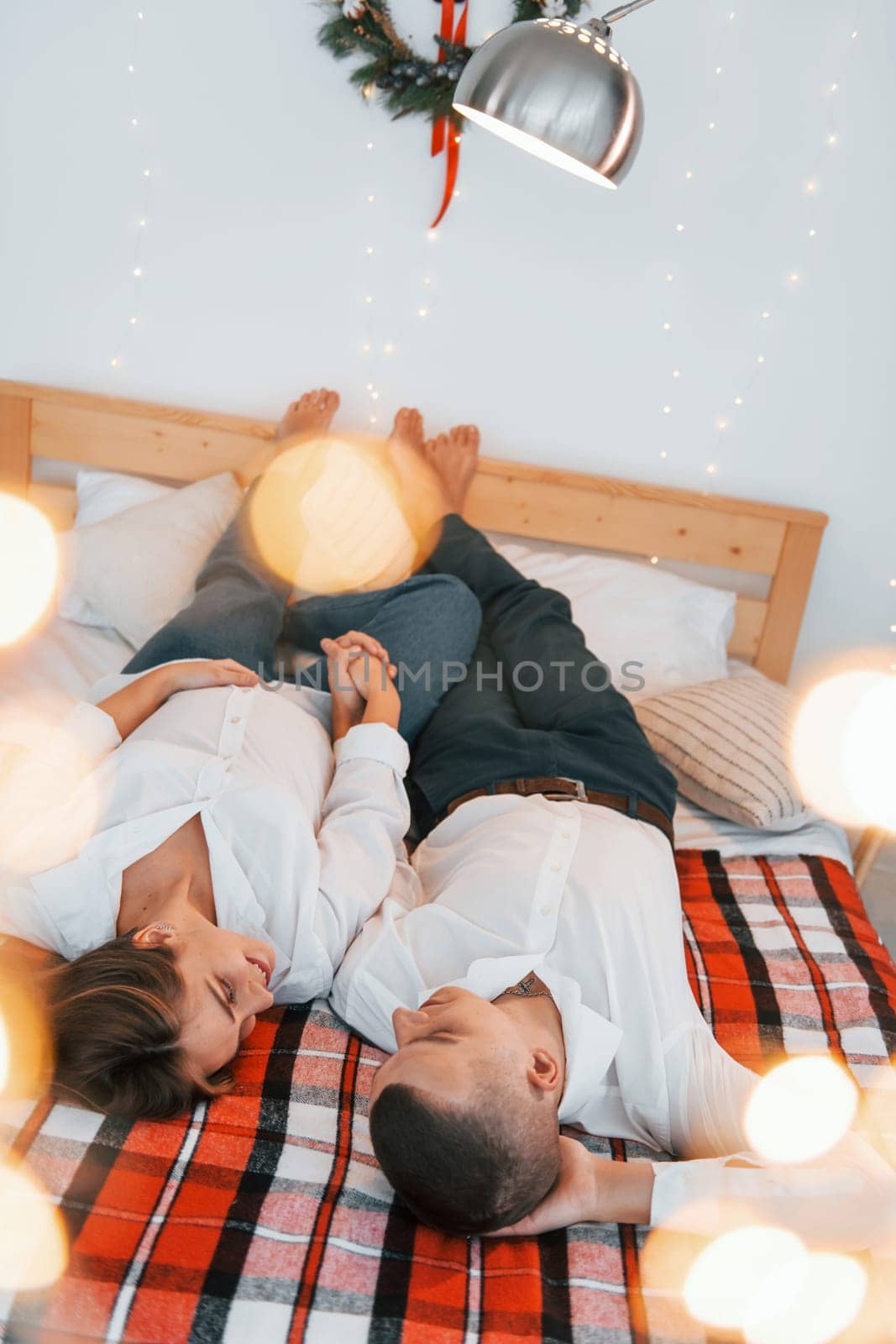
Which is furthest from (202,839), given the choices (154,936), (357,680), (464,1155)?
(464,1155)

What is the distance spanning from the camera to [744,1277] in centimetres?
106

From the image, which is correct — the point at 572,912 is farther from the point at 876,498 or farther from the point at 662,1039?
the point at 876,498

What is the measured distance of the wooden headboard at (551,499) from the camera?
2.48 meters

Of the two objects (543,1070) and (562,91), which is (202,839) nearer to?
(543,1070)

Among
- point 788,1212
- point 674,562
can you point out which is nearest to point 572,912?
point 788,1212

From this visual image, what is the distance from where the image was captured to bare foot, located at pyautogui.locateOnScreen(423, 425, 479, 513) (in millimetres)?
2438

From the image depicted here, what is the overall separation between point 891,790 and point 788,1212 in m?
1.37

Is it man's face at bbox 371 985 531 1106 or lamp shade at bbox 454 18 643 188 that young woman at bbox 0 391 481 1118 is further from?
lamp shade at bbox 454 18 643 188

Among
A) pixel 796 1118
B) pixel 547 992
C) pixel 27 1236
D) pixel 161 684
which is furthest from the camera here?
pixel 161 684

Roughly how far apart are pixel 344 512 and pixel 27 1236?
64.0 inches

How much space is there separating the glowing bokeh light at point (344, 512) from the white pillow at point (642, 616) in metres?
0.25

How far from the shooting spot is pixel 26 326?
2.55 metres

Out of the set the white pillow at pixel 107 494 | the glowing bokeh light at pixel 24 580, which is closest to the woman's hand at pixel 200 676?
the glowing bokeh light at pixel 24 580

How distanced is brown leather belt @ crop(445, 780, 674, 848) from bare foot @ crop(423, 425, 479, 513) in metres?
0.88
